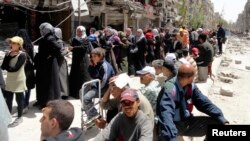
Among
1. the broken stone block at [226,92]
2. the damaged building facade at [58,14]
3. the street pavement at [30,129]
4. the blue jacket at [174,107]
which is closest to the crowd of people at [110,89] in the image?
the blue jacket at [174,107]

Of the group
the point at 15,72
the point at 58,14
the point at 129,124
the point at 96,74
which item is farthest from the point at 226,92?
the point at 58,14

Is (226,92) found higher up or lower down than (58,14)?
lower down

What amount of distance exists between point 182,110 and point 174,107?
0.21m

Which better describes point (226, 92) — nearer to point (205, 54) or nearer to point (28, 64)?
point (205, 54)

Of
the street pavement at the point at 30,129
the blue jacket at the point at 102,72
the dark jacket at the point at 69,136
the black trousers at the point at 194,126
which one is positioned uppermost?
the dark jacket at the point at 69,136

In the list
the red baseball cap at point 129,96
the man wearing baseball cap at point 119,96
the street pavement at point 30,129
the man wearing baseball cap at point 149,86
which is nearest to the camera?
the red baseball cap at point 129,96

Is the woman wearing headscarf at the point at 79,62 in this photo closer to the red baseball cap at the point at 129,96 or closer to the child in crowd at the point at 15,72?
the child in crowd at the point at 15,72

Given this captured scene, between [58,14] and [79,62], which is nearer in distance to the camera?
[79,62]

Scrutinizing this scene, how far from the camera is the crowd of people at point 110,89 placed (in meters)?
3.58

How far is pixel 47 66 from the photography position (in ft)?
Result: 23.8

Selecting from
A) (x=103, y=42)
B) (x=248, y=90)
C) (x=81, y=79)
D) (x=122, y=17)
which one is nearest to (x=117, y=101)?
(x=81, y=79)

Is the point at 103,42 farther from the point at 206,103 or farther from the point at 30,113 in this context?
the point at 206,103

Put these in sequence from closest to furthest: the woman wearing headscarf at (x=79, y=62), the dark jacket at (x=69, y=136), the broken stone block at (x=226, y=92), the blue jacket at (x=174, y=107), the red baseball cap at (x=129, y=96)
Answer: the dark jacket at (x=69, y=136) → the red baseball cap at (x=129, y=96) → the blue jacket at (x=174, y=107) → the woman wearing headscarf at (x=79, y=62) → the broken stone block at (x=226, y=92)

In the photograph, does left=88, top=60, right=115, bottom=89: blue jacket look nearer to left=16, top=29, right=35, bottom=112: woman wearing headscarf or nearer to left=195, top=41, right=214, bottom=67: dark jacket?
left=16, top=29, right=35, bottom=112: woman wearing headscarf
